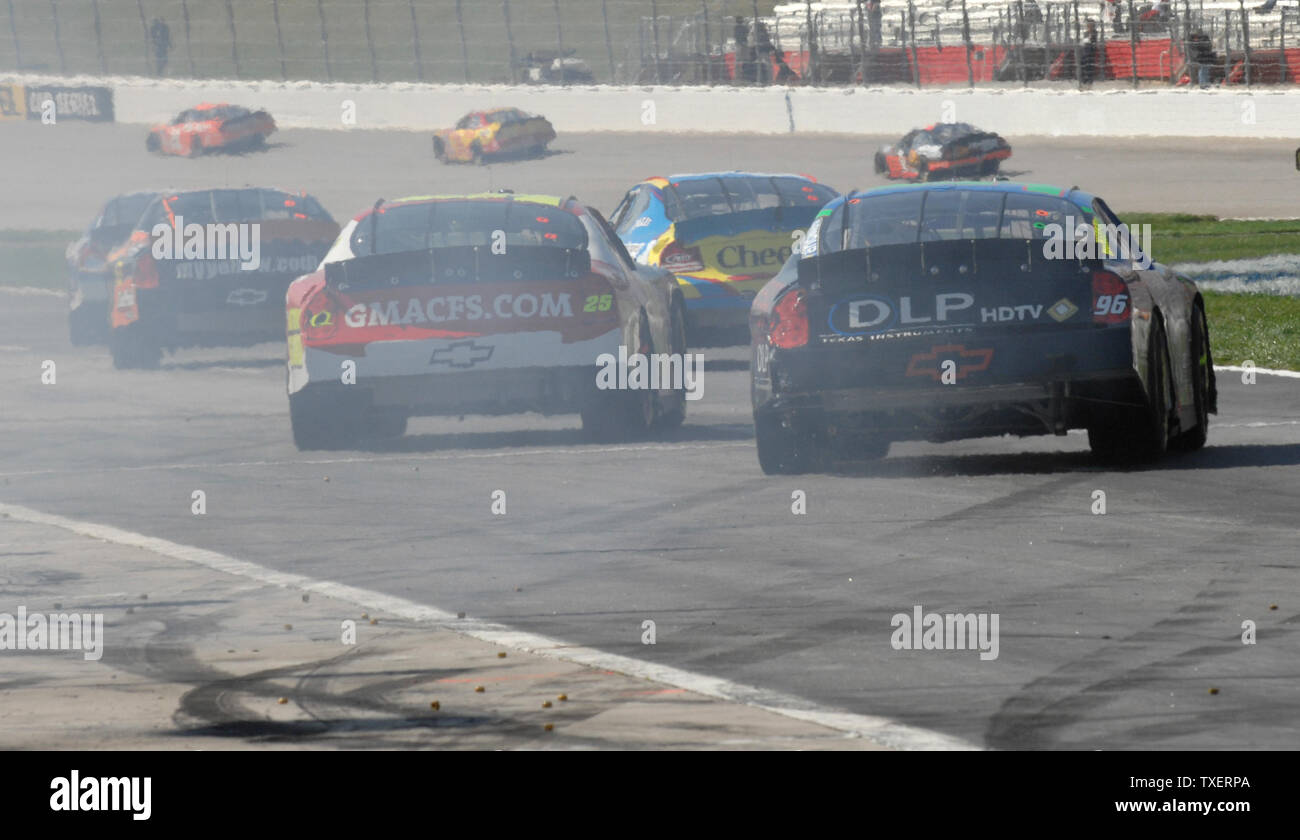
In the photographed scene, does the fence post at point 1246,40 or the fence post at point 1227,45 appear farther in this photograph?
the fence post at point 1227,45

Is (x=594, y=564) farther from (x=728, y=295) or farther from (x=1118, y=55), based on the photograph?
(x=1118, y=55)

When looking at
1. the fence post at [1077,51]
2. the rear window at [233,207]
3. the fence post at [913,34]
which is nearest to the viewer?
the rear window at [233,207]

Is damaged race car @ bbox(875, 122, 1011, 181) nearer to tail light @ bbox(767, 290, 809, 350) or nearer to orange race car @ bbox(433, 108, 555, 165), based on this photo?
orange race car @ bbox(433, 108, 555, 165)

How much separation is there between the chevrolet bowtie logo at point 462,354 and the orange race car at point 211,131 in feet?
151

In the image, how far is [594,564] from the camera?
31.6ft

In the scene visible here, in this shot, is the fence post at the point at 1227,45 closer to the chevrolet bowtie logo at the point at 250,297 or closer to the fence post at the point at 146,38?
the fence post at the point at 146,38

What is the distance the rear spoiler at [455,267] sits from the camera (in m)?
13.2

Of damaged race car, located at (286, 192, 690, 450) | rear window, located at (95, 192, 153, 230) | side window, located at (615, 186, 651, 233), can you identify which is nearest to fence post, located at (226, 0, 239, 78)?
rear window, located at (95, 192, 153, 230)

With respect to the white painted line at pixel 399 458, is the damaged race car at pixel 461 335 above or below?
above

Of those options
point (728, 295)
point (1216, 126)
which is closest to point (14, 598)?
point (728, 295)

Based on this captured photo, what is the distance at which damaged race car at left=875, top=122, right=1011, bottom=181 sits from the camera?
4481 cm

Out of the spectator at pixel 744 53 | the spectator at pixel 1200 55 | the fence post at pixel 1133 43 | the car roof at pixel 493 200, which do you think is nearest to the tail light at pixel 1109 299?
the car roof at pixel 493 200

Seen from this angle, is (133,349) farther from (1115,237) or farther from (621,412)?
(1115,237)
